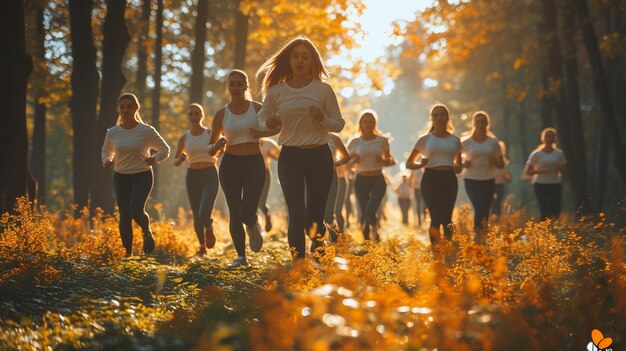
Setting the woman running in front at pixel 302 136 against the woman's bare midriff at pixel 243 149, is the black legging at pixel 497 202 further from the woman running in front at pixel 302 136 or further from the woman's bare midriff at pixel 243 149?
the woman running in front at pixel 302 136

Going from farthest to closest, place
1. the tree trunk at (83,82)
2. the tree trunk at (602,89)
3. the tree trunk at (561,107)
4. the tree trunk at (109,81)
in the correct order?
the tree trunk at (561,107)
the tree trunk at (83,82)
the tree trunk at (602,89)
the tree trunk at (109,81)

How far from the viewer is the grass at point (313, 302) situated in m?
3.70

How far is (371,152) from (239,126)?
4.27m

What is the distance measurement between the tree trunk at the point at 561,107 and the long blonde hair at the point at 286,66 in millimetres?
10146

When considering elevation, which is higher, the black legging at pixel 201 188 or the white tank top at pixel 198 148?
the white tank top at pixel 198 148

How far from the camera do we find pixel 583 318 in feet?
17.2

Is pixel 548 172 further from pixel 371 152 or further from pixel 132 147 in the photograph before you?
pixel 132 147

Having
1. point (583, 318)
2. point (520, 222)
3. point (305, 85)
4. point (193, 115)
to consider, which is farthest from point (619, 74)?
point (583, 318)

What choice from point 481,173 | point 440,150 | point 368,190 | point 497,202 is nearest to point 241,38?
point 497,202

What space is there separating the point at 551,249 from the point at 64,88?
16.0 meters

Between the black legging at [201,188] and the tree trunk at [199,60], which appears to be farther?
the tree trunk at [199,60]

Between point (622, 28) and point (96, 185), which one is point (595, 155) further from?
point (96, 185)

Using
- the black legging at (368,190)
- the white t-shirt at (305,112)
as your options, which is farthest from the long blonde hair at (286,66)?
the black legging at (368,190)

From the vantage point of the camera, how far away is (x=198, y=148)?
11906 millimetres
